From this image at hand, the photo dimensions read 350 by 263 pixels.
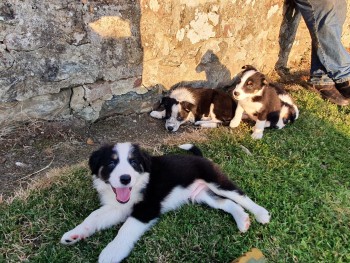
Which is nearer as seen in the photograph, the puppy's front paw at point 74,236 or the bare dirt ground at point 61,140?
the puppy's front paw at point 74,236

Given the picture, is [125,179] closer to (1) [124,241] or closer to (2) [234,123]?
(1) [124,241]

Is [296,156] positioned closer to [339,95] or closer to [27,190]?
[339,95]

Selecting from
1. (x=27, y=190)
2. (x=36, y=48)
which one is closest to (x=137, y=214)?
(x=27, y=190)

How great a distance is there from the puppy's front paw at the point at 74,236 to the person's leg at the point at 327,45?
368 cm

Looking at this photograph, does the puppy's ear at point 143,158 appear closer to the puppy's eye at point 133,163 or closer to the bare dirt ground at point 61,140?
the puppy's eye at point 133,163

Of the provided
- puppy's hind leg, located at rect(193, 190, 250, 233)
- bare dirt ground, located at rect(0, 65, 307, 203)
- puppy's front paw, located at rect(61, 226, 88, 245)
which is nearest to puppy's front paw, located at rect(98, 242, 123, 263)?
puppy's front paw, located at rect(61, 226, 88, 245)

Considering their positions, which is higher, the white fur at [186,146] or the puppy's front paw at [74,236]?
the white fur at [186,146]

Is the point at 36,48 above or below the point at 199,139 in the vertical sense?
above

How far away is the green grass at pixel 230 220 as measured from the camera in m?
2.54

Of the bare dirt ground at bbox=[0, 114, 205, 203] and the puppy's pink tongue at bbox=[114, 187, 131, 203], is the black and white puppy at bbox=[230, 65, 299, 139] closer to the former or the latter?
the bare dirt ground at bbox=[0, 114, 205, 203]

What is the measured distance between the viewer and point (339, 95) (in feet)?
15.9

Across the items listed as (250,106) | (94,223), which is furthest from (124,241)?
(250,106)

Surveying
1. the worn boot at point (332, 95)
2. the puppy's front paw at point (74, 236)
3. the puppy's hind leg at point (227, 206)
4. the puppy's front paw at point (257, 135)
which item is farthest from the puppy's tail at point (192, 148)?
the worn boot at point (332, 95)

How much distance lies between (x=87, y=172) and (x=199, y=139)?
125 cm
